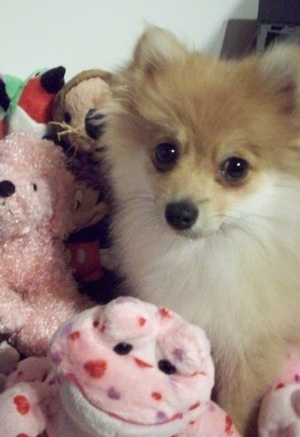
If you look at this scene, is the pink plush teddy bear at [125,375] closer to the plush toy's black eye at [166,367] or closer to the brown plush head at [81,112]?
the plush toy's black eye at [166,367]

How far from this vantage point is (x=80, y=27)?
219 cm

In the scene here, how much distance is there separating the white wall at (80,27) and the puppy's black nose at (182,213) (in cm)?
99

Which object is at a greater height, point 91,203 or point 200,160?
point 200,160

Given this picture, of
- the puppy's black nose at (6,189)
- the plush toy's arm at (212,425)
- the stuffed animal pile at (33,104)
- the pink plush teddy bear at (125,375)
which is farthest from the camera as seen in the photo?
the stuffed animal pile at (33,104)

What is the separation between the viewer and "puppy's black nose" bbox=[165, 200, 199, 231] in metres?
1.23

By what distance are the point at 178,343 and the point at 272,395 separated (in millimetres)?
382

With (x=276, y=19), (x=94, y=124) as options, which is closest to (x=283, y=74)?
(x=94, y=124)

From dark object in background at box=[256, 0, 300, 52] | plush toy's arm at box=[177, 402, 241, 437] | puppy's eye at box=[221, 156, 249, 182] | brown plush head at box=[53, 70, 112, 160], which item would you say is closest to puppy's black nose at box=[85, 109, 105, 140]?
brown plush head at box=[53, 70, 112, 160]

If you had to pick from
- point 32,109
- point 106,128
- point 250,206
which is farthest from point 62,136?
point 250,206

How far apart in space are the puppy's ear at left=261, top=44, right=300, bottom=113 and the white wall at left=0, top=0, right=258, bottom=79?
804mm

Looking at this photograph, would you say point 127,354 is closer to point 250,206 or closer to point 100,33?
point 250,206

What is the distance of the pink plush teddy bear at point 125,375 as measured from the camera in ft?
3.41

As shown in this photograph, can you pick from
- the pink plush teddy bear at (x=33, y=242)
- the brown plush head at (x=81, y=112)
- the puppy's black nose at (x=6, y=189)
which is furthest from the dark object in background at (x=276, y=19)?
the puppy's black nose at (x=6, y=189)

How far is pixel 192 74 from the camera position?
1.35 m
